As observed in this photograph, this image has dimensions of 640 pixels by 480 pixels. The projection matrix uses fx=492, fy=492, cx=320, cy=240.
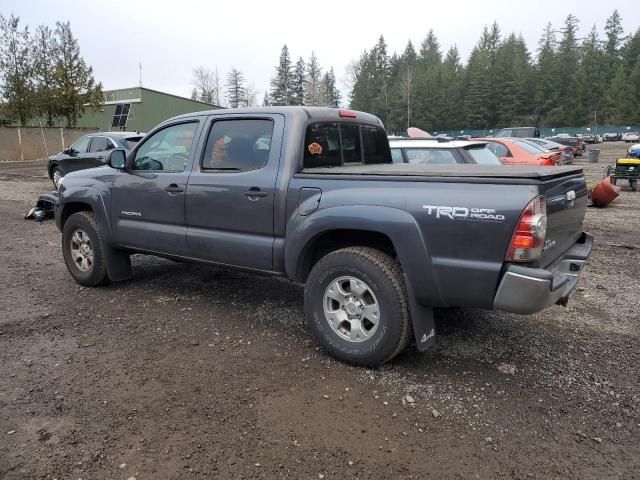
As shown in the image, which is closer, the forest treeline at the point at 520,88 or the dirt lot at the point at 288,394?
the dirt lot at the point at 288,394

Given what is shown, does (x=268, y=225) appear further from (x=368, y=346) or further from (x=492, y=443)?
(x=492, y=443)

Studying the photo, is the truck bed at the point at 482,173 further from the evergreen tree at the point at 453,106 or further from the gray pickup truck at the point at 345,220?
the evergreen tree at the point at 453,106

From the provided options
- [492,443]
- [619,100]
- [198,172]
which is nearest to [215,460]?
[492,443]

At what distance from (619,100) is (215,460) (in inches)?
3446

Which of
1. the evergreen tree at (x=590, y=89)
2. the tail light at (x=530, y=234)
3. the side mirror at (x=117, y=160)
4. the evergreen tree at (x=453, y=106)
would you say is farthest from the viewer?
the evergreen tree at (x=453, y=106)

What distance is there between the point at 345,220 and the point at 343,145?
51.4 inches

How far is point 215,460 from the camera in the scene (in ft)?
8.47

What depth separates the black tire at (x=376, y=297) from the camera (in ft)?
10.9

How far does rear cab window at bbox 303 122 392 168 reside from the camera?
4.12 meters

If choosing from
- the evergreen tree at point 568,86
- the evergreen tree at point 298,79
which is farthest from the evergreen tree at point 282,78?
the evergreen tree at point 568,86

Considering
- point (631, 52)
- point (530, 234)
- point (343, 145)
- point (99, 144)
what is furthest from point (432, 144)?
point (631, 52)

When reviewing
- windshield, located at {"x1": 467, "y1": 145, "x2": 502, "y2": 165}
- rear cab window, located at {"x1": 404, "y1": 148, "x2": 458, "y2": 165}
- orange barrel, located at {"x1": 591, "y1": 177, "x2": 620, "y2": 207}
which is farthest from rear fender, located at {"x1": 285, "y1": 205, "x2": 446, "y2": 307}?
orange barrel, located at {"x1": 591, "y1": 177, "x2": 620, "y2": 207}

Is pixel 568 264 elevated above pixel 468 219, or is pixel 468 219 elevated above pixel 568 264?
pixel 468 219

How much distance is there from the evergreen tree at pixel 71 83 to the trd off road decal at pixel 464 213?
37.3 metres
